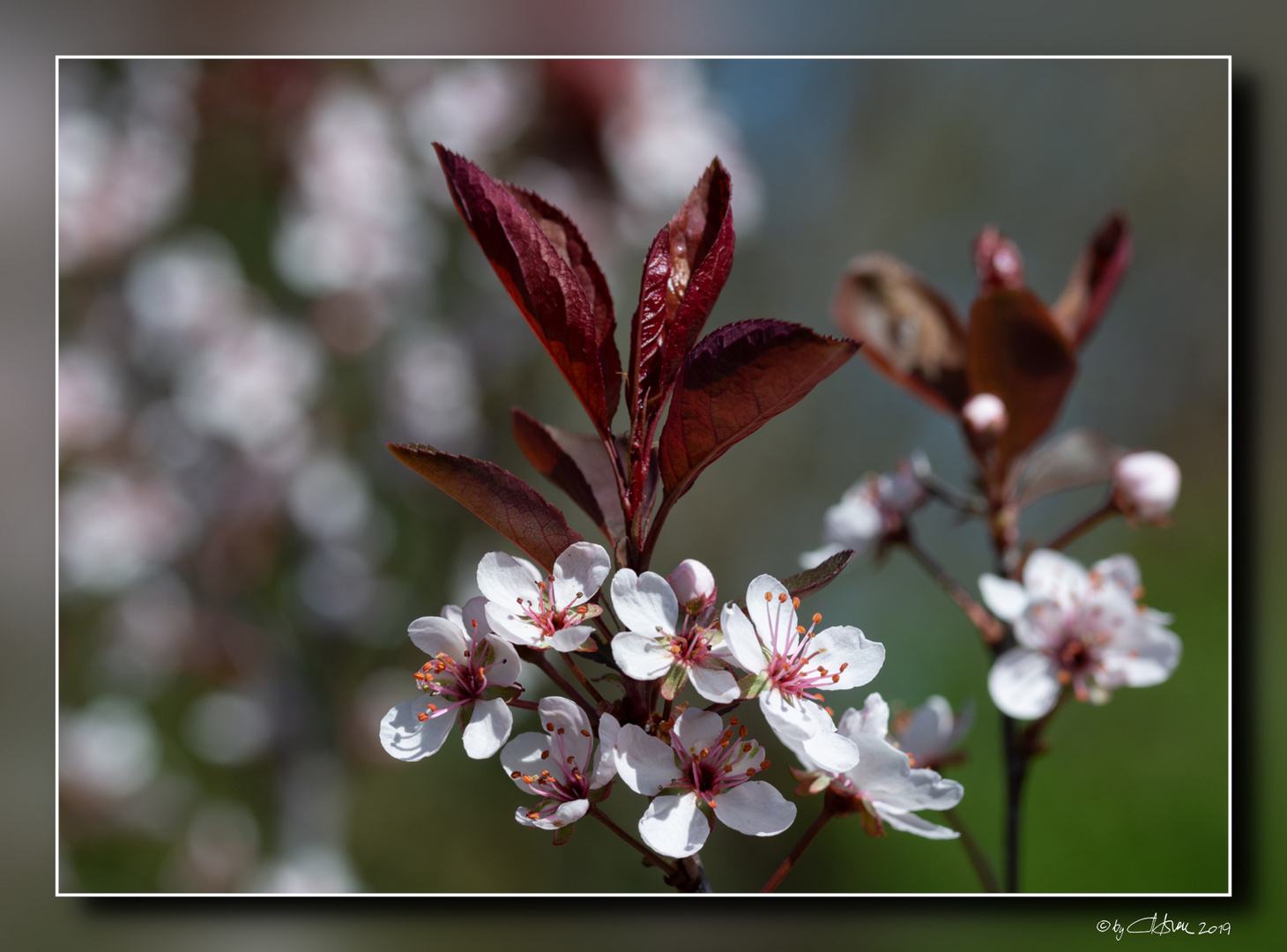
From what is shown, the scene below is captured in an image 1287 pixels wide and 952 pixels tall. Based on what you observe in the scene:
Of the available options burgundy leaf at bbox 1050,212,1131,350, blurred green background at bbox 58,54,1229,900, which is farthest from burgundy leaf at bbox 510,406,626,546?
blurred green background at bbox 58,54,1229,900

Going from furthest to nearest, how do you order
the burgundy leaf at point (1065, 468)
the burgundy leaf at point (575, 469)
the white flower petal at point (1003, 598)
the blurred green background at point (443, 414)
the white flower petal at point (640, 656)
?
the blurred green background at point (443, 414) → the burgundy leaf at point (1065, 468) → the white flower petal at point (1003, 598) → the burgundy leaf at point (575, 469) → the white flower petal at point (640, 656)

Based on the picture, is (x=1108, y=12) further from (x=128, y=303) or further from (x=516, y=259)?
(x=128, y=303)

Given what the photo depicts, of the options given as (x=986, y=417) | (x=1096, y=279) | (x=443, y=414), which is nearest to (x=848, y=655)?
(x=986, y=417)

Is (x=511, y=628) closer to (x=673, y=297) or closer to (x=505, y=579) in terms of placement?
(x=505, y=579)

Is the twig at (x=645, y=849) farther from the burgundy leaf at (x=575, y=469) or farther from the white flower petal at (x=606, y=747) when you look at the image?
the burgundy leaf at (x=575, y=469)

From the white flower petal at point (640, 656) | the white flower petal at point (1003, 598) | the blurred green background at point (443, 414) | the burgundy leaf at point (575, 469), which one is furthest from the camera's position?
the blurred green background at point (443, 414)

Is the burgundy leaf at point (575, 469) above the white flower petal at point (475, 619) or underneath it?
above

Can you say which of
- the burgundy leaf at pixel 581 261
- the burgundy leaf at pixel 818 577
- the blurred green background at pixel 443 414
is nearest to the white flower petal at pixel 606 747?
the burgundy leaf at pixel 818 577
